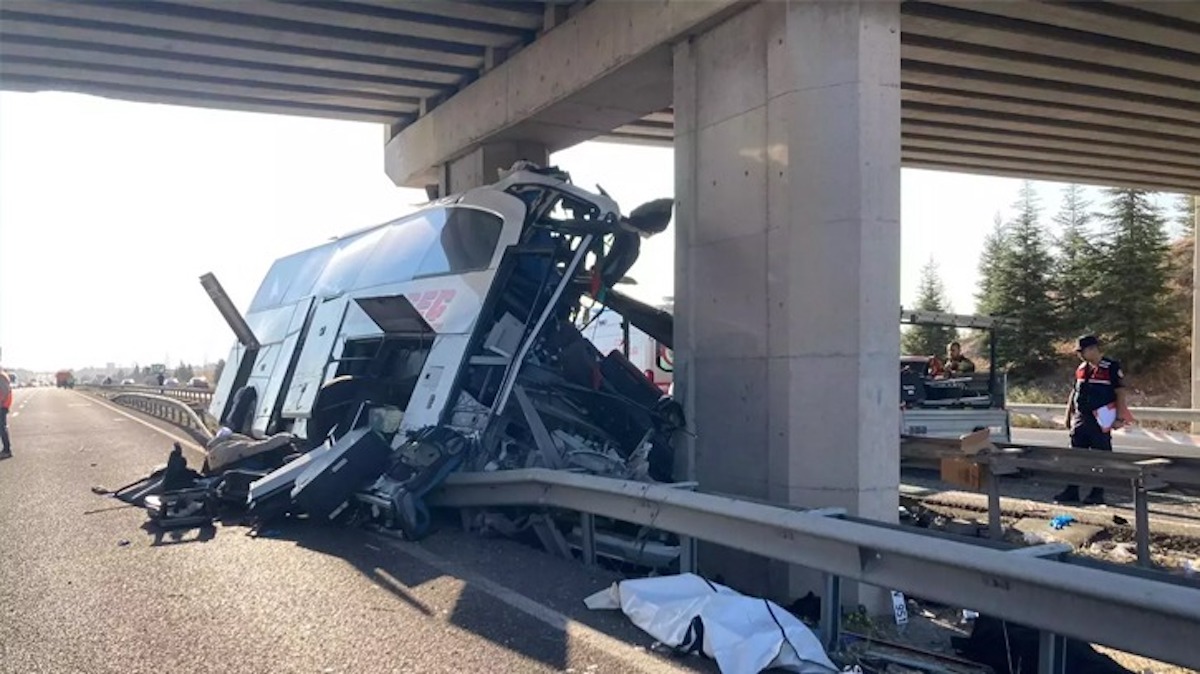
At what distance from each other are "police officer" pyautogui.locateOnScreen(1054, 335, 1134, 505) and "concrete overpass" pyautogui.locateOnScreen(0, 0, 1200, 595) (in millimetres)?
3630

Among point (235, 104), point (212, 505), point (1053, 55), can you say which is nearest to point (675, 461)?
point (212, 505)

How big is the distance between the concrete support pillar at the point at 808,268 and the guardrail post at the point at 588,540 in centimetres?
104

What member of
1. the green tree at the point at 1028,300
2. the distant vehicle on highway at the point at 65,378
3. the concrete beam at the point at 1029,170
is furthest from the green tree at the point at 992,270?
the distant vehicle on highway at the point at 65,378

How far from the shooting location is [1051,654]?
373 cm

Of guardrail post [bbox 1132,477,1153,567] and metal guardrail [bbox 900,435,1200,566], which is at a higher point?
metal guardrail [bbox 900,435,1200,566]

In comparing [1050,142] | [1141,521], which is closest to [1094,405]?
[1141,521]

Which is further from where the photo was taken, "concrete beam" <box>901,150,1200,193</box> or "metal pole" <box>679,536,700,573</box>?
"concrete beam" <box>901,150,1200,193</box>

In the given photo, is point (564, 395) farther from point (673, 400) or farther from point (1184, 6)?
point (1184, 6)

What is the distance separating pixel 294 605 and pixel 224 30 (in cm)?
811

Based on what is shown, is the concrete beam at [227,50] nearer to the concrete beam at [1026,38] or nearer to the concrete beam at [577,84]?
the concrete beam at [577,84]

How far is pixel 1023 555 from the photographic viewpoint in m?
3.81

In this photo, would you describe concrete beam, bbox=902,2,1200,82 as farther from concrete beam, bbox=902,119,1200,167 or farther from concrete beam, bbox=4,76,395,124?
concrete beam, bbox=4,76,395,124

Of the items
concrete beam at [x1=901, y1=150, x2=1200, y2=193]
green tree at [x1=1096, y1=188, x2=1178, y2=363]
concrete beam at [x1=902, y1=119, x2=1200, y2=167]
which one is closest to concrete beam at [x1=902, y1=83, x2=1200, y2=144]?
concrete beam at [x1=902, y1=119, x2=1200, y2=167]

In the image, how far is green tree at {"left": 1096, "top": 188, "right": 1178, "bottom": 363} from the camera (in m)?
35.7
